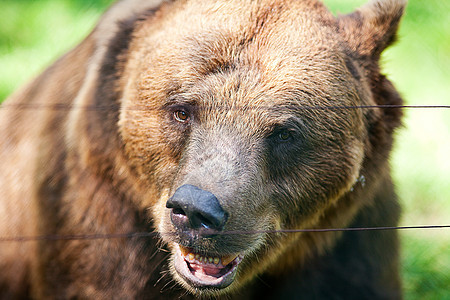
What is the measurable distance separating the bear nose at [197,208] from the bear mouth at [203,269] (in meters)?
0.30

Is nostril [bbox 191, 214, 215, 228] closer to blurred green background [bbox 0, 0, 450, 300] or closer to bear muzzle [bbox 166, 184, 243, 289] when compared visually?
bear muzzle [bbox 166, 184, 243, 289]

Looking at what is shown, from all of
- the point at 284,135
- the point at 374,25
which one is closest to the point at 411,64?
the point at 374,25

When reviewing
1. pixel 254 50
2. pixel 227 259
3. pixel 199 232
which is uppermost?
pixel 254 50

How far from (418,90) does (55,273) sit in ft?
16.3

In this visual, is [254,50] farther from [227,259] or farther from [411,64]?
[411,64]

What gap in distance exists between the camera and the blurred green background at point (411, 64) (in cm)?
625

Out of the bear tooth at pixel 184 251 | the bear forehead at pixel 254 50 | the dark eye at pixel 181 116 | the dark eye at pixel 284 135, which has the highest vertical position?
the bear forehead at pixel 254 50

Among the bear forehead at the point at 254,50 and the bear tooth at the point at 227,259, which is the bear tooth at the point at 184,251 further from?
the bear forehead at the point at 254,50

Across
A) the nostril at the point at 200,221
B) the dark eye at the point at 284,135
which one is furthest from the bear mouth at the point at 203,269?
the dark eye at the point at 284,135

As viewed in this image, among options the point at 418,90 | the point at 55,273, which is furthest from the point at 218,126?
the point at 418,90

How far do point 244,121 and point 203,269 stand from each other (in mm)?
770

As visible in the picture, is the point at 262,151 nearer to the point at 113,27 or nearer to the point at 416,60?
the point at 113,27

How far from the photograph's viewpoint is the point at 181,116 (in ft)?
10.7

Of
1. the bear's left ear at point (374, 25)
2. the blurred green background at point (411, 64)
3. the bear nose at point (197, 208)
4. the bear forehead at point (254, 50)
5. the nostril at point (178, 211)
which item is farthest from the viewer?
the blurred green background at point (411, 64)
